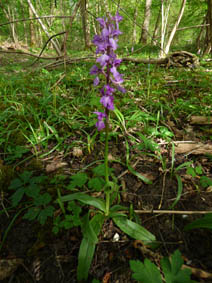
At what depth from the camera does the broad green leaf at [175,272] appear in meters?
0.92

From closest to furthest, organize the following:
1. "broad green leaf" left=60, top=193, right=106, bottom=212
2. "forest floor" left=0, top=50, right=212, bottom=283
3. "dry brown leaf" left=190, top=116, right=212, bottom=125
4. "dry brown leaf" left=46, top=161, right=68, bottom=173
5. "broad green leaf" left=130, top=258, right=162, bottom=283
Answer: "broad green leaf" left=130, top=258, right=162, bottom=283
"forest floor" left=0, top=50, right=212, bottom=283
"broad green leaf" left=60, top=193, right=106, bottom=212
"dry brown leaf" left=46, top=161, right=68, bottom=173
"dry brown leaf" left=190, top=116, right=212, bottom=125

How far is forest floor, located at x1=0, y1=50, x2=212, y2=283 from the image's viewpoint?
1117 mm

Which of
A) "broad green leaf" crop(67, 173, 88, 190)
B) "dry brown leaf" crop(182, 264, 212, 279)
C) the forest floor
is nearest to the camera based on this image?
"dry brown leaf" crop(182, 264, 212, 279)

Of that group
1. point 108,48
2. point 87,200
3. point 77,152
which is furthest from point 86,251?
point 108,48

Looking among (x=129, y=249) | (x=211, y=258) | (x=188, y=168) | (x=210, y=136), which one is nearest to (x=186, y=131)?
(x=210, y=136)

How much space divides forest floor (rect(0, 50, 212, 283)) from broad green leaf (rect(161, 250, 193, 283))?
18 centimetres

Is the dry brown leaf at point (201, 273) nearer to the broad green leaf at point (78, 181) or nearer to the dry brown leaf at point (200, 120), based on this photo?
the broad green leaf at point (78, 181)

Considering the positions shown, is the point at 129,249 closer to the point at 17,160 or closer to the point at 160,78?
the point at 17,160

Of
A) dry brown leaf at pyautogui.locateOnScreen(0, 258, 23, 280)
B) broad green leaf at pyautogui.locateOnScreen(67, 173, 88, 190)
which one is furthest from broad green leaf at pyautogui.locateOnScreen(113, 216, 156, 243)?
dry brown leaf at pyautogui.locateOnScreen(0, 258, 23, 280)

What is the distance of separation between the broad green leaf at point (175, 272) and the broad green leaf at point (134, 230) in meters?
0.22

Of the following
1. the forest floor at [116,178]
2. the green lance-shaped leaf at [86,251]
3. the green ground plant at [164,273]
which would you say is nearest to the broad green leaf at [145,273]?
the green ground plant at [164,273]

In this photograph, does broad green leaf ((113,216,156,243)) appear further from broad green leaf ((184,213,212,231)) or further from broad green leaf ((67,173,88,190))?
broad green leaf ((67,173,88,190))

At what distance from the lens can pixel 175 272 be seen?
945mm

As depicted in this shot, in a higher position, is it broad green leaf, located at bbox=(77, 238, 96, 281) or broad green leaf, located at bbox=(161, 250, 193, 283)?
broad green leaf, located at bbox=(161, 250, 193, 283)
